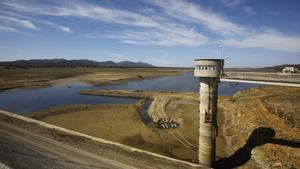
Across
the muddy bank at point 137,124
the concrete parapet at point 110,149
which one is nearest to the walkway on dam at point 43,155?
the concrete parapet at point 110,149

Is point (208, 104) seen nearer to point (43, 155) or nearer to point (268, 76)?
point (268, 76)

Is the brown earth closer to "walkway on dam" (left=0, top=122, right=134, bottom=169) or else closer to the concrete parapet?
the concrete parapet

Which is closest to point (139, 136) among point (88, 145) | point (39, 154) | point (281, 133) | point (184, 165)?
point (88, 145)

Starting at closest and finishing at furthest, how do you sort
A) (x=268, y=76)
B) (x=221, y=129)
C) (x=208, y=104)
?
1. (x=208, y=104)
2. (x=268, y=76)
3. (x=221, y=129)

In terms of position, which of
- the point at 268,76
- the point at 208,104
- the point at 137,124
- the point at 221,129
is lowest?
the point at 221,129

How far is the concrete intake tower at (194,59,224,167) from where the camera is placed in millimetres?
23562

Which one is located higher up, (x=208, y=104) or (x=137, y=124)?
(x=208, y=104)

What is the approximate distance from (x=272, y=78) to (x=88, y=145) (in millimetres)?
23223

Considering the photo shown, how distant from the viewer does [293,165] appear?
22.7 meters

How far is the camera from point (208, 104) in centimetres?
2388

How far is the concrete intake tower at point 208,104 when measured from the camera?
2356 centimetres

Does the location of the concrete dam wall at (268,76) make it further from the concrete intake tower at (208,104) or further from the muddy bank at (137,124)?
the muddy bank at (137,124)

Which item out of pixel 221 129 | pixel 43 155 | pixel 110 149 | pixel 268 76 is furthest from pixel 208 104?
pixel 43 155

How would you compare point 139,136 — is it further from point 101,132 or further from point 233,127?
point 233,127
